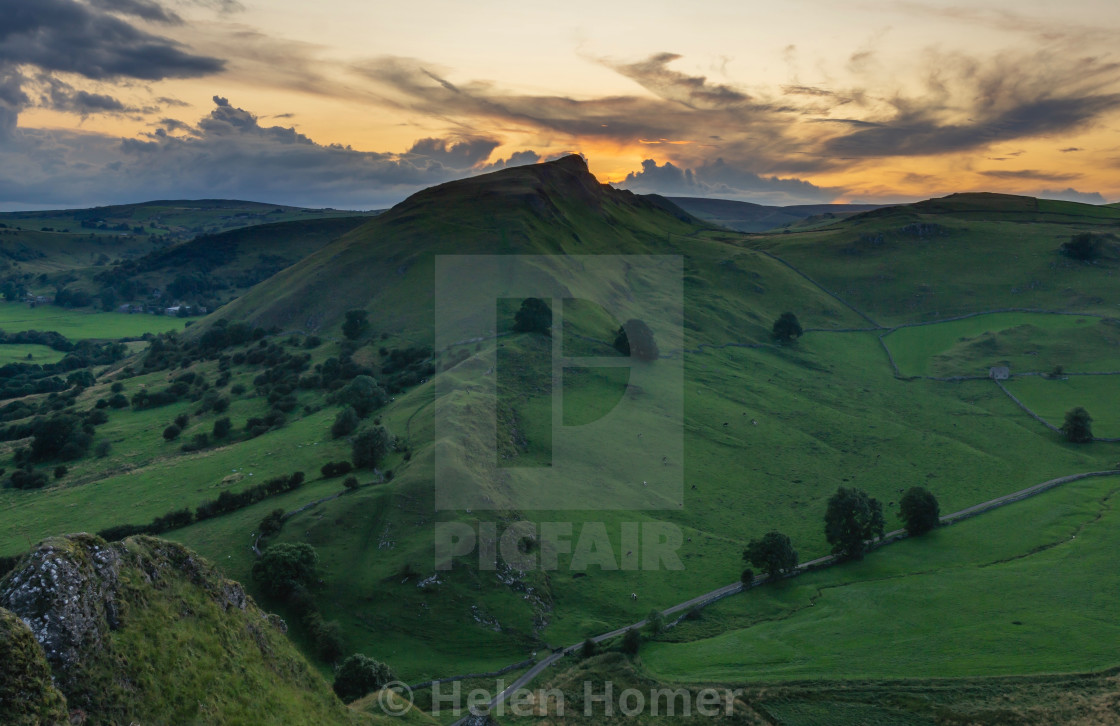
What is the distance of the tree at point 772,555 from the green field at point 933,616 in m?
1.97

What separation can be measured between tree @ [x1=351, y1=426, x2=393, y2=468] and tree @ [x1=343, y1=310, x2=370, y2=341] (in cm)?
6332

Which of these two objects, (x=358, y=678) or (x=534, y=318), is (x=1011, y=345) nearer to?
(x=534, y=318)

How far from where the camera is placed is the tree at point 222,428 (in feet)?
320

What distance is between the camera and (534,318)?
4658 inches

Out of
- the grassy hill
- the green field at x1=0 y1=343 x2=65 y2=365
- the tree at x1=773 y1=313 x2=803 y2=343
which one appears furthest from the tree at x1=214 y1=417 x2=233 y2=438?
the tree at x1=773 y1=313 x2=803 y2=343

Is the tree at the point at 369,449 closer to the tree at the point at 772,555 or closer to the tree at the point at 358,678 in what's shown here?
the tree at the point at 358,678

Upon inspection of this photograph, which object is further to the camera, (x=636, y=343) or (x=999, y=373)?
(x=999, y=373)

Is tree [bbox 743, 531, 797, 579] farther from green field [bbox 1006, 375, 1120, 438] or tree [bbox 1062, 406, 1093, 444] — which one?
green field [bbox 1006, 375, 1120, 438]

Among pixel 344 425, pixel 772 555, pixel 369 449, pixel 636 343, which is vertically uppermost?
pixel 636 343

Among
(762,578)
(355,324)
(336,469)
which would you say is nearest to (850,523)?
(762,578)

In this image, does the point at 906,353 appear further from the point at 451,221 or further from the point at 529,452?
the point at 451,221

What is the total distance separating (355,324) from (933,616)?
4631 inches

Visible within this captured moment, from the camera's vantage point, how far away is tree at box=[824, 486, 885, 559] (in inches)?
2795

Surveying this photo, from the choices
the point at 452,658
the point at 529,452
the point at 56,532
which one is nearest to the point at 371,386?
the point at 529,452
